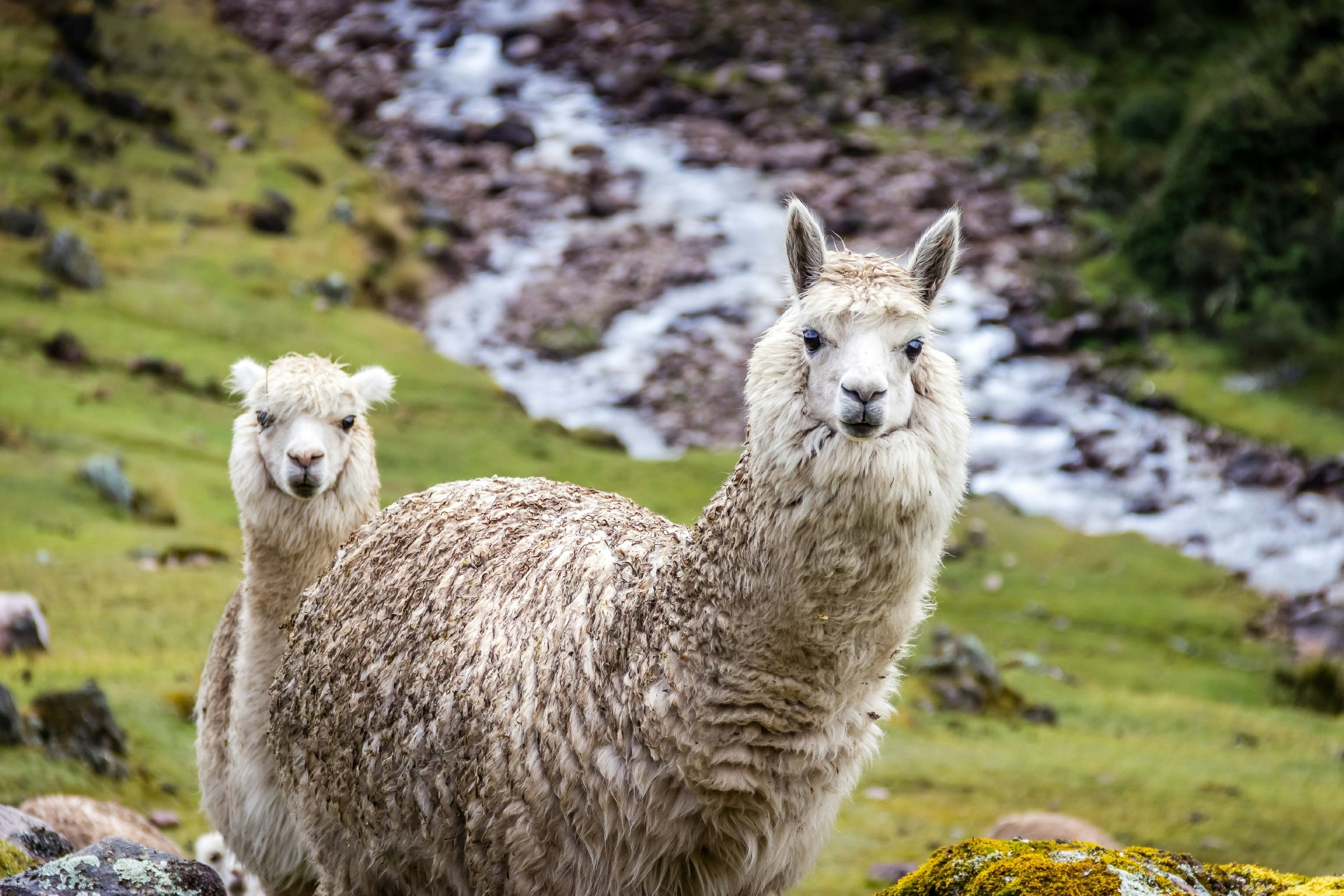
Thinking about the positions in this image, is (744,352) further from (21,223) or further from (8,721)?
(8,721)

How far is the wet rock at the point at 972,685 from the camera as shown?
48.2 feet

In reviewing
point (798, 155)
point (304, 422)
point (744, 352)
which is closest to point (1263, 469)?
point (744, 352)

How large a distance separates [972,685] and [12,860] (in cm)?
1151

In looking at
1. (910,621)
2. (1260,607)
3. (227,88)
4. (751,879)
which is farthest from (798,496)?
(227,88)

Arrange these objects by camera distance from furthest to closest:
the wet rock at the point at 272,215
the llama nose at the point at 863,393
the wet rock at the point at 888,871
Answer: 1. the wet rock at the point at 272,215
2. the wet rock at the point at 888,871
3. the llama nose at the point at 863,393

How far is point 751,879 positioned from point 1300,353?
81.1 feet

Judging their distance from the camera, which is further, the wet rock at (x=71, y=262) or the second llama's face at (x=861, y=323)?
the wet rock at (x=71, y=262)

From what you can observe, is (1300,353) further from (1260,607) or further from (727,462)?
(727,462)

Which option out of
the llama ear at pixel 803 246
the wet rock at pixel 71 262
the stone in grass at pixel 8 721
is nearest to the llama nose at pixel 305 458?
the llama ear at pixel 803 246

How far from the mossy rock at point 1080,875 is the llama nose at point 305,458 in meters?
3.35

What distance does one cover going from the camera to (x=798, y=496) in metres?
4.15

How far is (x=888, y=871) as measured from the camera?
978 centimetres

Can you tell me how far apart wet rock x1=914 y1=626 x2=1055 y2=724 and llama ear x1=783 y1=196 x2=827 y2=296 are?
11.0m

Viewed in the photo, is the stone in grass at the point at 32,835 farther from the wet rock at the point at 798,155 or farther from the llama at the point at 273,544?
the wet rock at the point at 798,155
